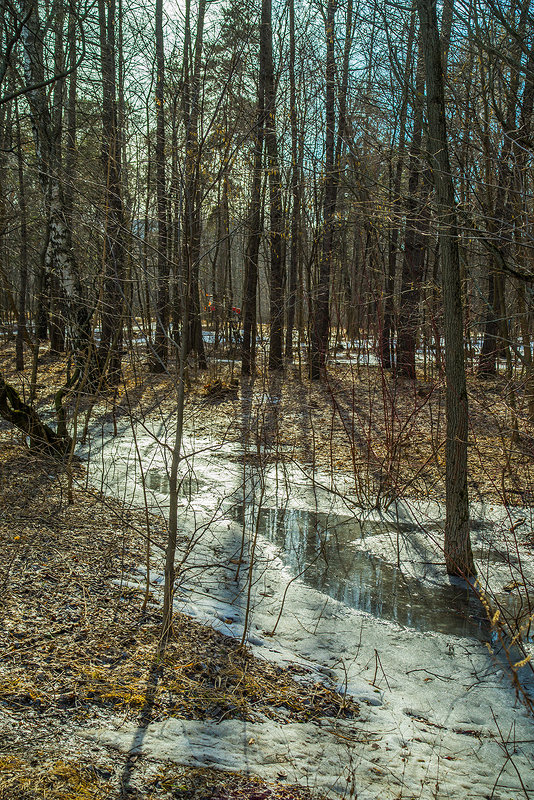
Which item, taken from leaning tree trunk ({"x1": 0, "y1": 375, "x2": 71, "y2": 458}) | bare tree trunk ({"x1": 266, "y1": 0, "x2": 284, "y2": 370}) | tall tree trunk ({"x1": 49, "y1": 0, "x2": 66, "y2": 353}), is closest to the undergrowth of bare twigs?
leaning tree trunk ({"x1": 0, "y1": 375, "x2": 71, "y2": 458})

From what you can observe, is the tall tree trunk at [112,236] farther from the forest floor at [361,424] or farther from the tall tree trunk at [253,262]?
the tall tree trunk at [253,262]

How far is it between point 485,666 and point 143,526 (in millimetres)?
3112

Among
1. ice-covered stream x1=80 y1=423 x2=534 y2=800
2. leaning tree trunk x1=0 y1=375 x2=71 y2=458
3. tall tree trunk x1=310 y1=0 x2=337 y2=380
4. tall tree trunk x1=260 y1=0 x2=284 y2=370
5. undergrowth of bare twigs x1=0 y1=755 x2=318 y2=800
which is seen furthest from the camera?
tall tree trunk x1=260 y1=0 x2=284 y2=370

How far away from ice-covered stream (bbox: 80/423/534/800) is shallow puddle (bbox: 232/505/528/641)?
0.05ft

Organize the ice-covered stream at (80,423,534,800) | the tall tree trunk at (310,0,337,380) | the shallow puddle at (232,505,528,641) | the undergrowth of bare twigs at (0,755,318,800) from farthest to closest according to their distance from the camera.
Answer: the tall tree trunk at (310,0,337,380)
the shallow puddle at (232,505,528,641)
the ice-covered stream at (80,423,534,800)
the undergrowth of bare twigs at (0,755,318,800)

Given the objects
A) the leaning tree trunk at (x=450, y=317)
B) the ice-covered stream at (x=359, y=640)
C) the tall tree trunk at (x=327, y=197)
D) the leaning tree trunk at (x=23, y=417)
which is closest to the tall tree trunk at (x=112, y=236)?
the leaning tree trunk at (x=23, y=417)

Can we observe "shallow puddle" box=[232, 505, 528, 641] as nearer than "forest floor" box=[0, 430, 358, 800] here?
No

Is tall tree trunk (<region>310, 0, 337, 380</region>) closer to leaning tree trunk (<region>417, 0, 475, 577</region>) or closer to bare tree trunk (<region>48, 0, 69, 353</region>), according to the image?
bare tree trunk (<region>48, 0, 69, 353</region>)

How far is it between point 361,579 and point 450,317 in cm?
229

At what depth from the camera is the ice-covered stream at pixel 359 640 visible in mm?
2770

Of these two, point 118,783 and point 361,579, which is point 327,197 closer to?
point 361,579

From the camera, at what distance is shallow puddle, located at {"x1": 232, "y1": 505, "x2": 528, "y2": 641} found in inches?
177

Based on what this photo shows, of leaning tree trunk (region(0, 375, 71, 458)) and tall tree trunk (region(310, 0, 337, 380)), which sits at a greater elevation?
tall tree trunk (region(310, 0, 337, 380))

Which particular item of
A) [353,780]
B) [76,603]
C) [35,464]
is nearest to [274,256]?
[35,464]
